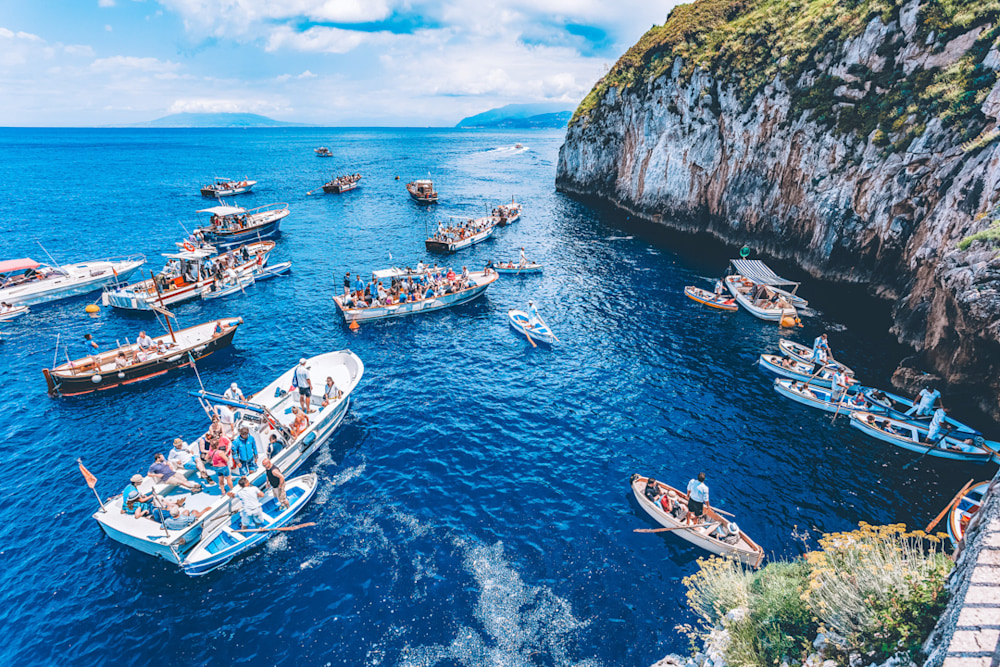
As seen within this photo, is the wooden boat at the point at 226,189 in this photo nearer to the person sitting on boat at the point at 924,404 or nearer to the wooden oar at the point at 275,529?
the wooden oar at the point at 275,529

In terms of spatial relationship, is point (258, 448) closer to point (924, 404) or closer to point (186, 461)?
point (186, 461)

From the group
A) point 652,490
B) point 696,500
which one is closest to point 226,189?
point 652,490

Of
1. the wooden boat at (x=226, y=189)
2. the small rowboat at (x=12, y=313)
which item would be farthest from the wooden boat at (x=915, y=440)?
the wooden boat at (x=226, y=189)

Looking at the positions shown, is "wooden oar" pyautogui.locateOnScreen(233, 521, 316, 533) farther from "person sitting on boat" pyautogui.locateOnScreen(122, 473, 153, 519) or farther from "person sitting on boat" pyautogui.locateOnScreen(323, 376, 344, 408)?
"person sitting on boat" pyautogui.locateOnScreen(323, 376, 344, 408)

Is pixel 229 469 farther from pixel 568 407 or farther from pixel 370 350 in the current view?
pixel 568 407

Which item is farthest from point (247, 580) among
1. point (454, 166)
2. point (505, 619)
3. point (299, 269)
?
point (454, 166)
